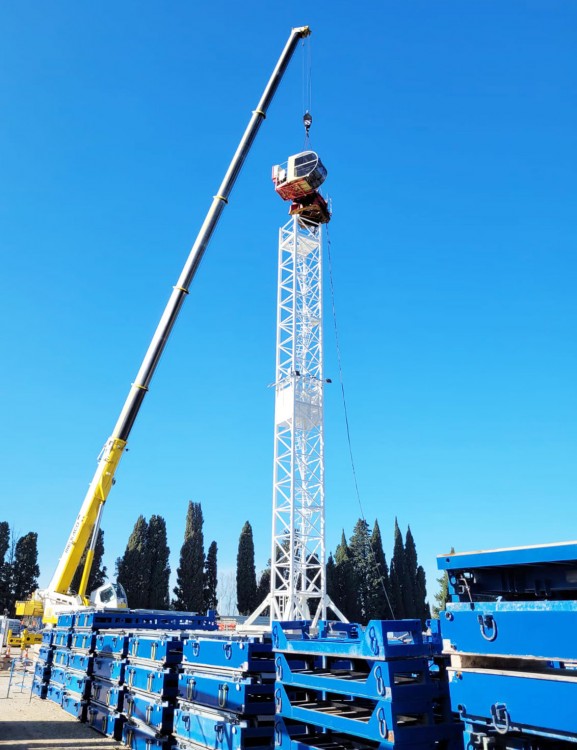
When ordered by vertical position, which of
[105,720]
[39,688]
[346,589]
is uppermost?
[346,589]

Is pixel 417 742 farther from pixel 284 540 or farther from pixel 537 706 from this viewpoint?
pixel 284 540

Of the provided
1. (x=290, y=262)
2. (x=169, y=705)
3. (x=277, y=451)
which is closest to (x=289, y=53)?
(x=290, y=262)

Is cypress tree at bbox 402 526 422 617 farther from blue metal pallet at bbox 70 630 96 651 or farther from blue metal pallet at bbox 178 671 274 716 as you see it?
blue metal pallet at bbox 178 671 274 716

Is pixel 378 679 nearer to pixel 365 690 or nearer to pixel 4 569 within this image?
pixel 365 690

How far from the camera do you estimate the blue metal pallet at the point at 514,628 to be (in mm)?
3523

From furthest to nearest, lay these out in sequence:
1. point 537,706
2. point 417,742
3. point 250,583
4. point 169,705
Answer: point 250,583 → point 169,705 → point 417,742 → point 537,706

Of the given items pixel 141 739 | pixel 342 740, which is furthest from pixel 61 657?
pixel 342 740

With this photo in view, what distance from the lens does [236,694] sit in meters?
7.32

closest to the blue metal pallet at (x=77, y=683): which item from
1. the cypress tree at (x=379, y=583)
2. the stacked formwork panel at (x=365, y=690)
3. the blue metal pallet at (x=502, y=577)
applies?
the stacked formwork panel at (x=365, y=690)

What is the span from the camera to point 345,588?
188ft

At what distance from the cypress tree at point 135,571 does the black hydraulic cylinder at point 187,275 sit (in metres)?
35.3

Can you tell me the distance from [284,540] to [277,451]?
392 cm

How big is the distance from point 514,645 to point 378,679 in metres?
1.67

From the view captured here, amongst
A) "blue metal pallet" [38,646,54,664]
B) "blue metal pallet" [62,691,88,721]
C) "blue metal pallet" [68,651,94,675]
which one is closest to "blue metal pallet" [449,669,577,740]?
"blue metal pallet" [68,651,94,675]
